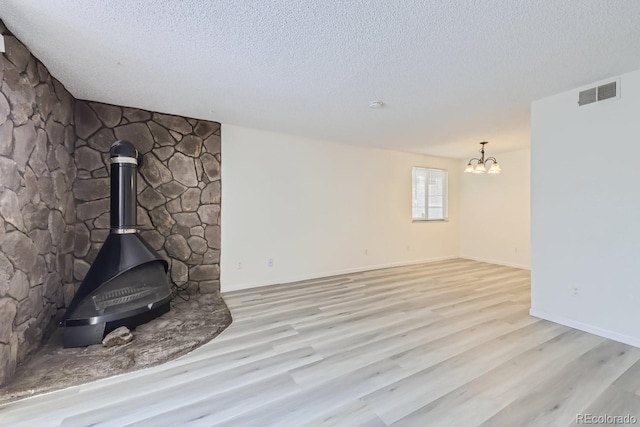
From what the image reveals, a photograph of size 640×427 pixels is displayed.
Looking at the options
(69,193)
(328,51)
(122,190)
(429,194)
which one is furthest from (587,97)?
(69,193)

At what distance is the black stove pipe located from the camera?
9.36ft

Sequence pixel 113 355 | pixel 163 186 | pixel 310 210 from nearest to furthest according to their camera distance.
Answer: pixel 113 355 < pixel 163 186 < pixel 310 210

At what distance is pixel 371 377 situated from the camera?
200cm

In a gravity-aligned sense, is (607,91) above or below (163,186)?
above

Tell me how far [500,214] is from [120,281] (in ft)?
21.8

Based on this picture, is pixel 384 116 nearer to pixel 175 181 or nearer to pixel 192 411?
pixel 175 181

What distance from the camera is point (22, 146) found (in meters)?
2.09

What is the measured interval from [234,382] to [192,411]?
32 centimetres

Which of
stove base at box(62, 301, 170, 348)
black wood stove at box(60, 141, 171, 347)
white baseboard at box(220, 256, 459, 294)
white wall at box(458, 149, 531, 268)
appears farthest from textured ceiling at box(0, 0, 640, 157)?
white wall at box(458, 149, 531, 268)

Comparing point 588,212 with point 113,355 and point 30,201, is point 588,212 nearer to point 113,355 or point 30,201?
point 113,355

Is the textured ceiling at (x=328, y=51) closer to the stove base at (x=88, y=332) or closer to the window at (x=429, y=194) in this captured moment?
the stove base at (x=88, y=332)

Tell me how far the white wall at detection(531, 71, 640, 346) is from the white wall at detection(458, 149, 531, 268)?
2.88m

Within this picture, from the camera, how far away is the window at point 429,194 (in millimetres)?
6234

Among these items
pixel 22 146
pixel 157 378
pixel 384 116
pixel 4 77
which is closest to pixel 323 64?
pixel 384 116
